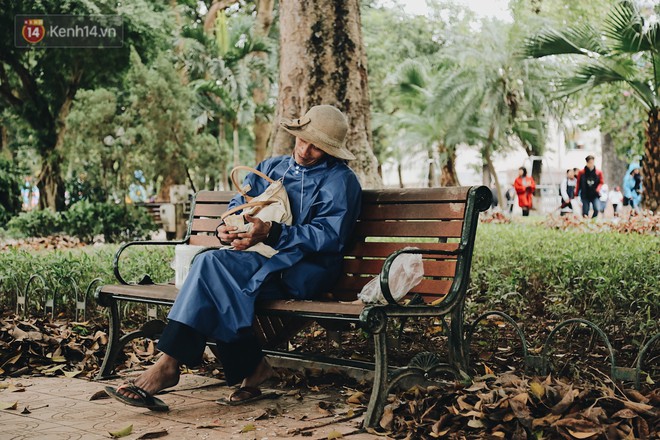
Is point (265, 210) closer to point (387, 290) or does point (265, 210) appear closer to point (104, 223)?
point (387, 290)

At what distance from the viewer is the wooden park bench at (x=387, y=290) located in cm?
382

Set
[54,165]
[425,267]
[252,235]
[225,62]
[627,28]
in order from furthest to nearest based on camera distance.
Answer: [225,62], [54,165], [627,28], [425,267], [252,235]

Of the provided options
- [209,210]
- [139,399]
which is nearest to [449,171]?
[209,210]

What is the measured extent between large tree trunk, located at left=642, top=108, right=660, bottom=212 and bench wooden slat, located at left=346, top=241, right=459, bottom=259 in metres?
11.2

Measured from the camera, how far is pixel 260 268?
4230 millimetres

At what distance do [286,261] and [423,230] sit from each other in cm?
76

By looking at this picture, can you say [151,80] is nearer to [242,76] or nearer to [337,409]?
[242,76]

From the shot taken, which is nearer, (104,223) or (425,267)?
(425,267)

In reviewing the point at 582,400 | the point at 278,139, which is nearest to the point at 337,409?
the point at 582,400

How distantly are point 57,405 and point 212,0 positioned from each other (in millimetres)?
31082

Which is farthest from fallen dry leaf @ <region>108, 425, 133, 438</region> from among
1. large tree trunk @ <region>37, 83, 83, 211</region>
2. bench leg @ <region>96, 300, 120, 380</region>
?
large tree trunk @ <region>37, 83, 83, 211</region>

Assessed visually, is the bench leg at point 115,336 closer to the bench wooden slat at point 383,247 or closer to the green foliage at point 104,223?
the bench wooden slat at point 383,247

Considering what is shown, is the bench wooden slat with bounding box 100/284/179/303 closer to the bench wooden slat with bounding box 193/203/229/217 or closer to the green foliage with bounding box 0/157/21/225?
the bench wooden slat with bounding box 193/203/229/217

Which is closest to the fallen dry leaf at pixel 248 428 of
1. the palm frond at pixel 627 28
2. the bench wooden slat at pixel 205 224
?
the bench wooden slat at pixel 205 224
